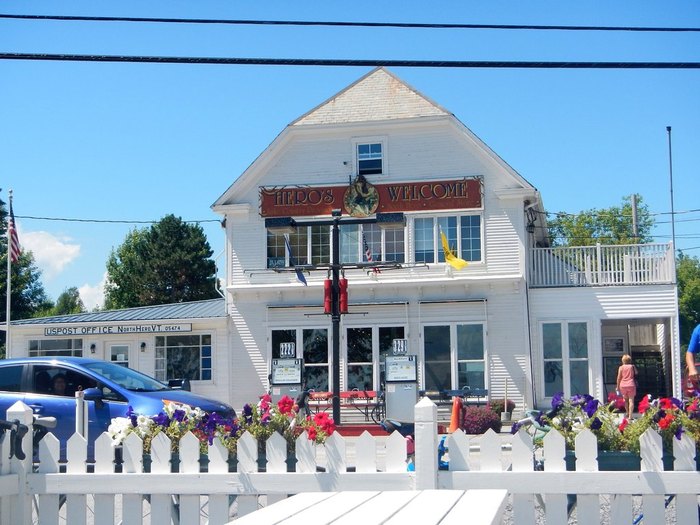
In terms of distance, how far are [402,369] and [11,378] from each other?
11049 mm

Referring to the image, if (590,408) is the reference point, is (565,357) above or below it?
below

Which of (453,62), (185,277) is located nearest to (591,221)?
(185,277)

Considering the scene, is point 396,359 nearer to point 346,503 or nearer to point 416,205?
point 416,205

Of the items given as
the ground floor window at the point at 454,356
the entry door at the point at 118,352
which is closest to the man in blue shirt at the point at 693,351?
the ground floor window at the point at 454,356

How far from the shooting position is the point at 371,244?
2616cm

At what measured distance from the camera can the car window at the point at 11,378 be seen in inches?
458

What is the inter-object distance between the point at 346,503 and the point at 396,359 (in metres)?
17.1

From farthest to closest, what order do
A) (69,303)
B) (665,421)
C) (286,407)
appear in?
(69,303) < (286,407) < (665,421)

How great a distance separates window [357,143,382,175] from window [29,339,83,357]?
1017cm

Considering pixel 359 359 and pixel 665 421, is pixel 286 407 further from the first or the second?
pixel 359 359

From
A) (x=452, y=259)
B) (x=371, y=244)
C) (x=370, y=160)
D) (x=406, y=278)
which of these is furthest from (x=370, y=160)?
(x=452, y=259)

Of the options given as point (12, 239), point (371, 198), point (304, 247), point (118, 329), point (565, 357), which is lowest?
point (565, 357)

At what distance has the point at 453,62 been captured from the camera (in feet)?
28.5

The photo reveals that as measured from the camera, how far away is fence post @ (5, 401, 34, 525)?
5824mm
